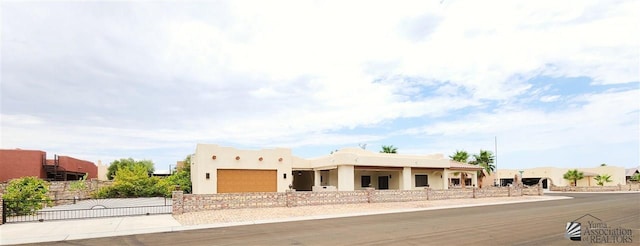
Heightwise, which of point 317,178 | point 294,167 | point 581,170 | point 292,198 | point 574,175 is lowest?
point 574,175

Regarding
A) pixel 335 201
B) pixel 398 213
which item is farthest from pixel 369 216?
pixel 335 201

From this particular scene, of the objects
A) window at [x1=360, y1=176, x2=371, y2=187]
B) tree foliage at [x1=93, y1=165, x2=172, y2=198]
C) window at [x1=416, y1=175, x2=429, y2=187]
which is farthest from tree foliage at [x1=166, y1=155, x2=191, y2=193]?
window at [x1=416, y1=175, x2=429, y2=187]

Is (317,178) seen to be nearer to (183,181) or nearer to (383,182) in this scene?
(383,182)

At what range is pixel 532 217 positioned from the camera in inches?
780

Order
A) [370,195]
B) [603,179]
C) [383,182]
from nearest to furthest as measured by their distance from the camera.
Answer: [370,195], [383,182], [603,179]

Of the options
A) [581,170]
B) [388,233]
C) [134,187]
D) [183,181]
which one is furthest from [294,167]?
[581,170]

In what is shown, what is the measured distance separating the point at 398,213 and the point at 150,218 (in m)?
12.4

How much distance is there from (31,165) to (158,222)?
2877cm

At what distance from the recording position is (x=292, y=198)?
24484 mm

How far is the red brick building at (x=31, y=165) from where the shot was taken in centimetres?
Answer: 3712

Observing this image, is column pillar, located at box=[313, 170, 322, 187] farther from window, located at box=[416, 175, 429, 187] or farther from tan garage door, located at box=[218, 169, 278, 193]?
window, located at box=[416, 175, 429, 187]

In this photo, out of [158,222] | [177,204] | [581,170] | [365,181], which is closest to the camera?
[158,222]

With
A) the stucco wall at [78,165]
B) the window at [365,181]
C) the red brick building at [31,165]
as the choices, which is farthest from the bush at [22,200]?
the window at [365,181]

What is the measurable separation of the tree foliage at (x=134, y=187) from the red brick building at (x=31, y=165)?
7.77 m
